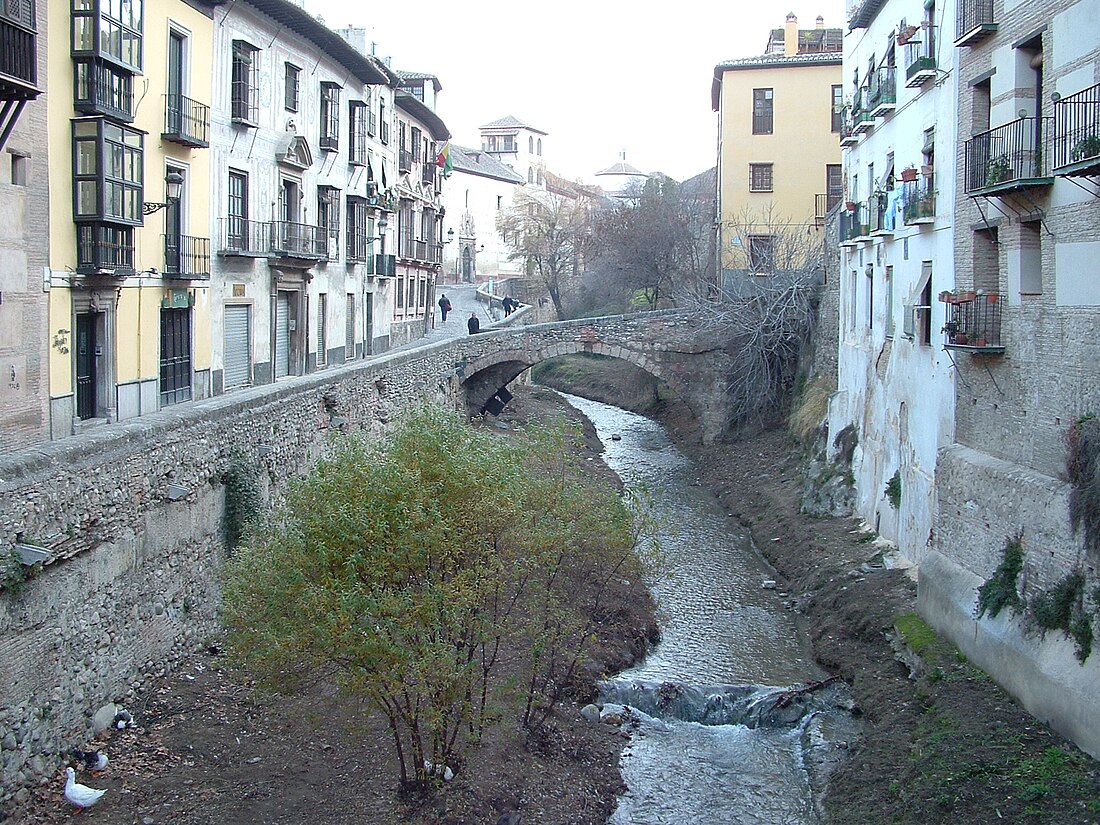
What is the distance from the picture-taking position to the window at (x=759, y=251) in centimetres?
3659

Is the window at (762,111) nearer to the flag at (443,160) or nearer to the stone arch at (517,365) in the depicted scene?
the stone arch at (517,365)

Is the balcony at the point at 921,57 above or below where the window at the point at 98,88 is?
above

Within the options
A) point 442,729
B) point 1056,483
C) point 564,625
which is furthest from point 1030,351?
point 442,729

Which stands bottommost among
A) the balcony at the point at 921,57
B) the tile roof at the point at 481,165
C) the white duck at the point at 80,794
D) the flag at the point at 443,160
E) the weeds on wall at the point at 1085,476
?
the white duck at the point at 80,794

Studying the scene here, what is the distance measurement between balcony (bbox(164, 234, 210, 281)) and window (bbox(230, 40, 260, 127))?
3143mm

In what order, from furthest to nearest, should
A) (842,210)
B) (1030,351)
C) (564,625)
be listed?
(842,210)
(1030,351)
(564,625)

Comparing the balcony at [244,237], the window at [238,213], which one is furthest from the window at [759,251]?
the window at [238,213]

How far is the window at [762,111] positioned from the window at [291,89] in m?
18.4

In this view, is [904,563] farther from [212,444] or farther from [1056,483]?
[212,444]

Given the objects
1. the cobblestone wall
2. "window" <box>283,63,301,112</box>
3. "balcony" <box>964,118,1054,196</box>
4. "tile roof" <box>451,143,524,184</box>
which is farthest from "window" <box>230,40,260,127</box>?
"tile roof" <box>451,143,524,184</box>

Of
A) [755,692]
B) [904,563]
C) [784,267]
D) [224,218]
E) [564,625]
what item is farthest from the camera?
[784,267]

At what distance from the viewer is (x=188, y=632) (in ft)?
49.9

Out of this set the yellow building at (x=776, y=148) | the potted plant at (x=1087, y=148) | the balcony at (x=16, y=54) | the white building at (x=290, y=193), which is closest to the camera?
the potted plant at (x=1087, y=148)

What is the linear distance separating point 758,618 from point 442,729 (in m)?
9.66
